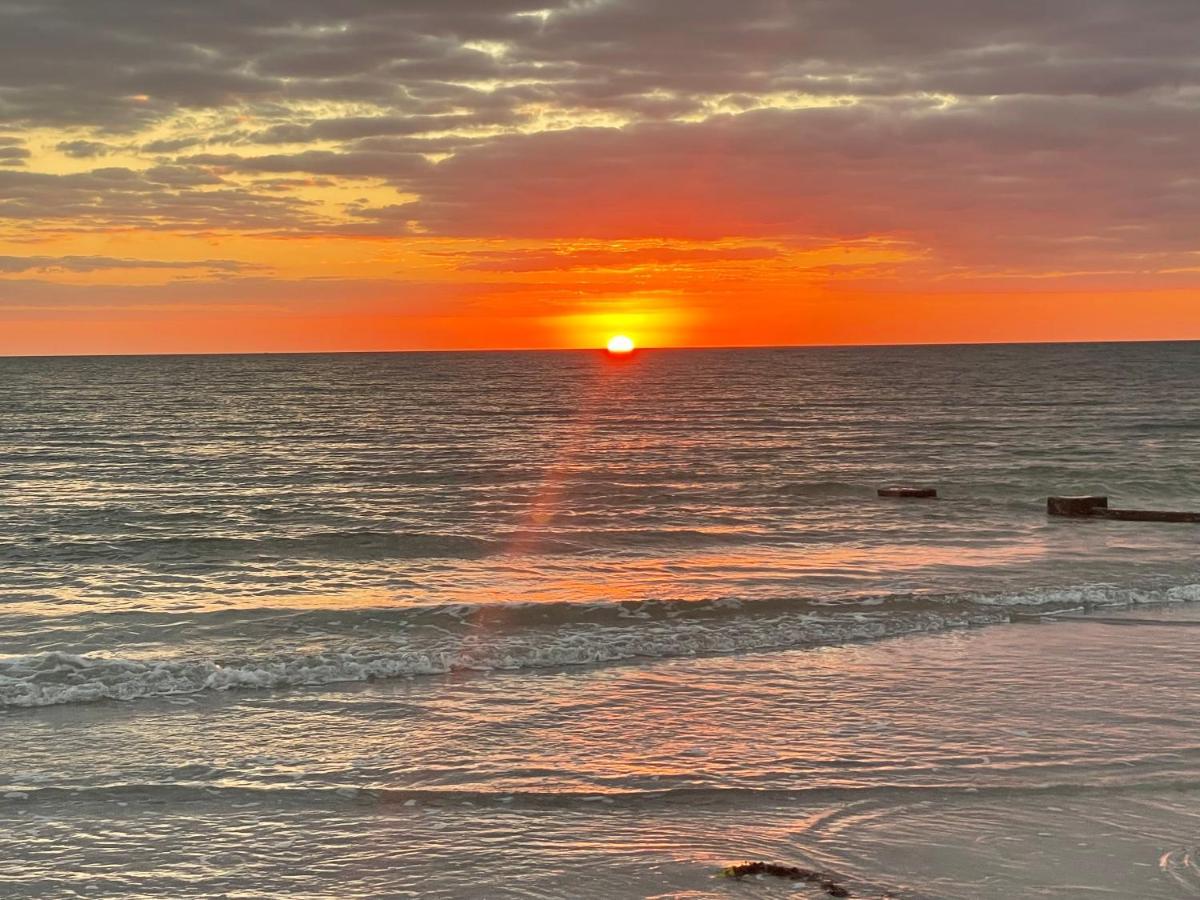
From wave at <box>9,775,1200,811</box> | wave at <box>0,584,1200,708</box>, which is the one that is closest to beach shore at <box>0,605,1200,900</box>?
wave at <box>9,775,1200,811</box>

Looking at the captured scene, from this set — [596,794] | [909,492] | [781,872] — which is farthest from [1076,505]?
[781,872]

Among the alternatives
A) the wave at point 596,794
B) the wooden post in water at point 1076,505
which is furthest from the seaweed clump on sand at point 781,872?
the wooden post in water at point 1076,505

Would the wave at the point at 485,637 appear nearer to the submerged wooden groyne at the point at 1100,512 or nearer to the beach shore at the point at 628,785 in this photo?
the beach shore at the point at 628,785

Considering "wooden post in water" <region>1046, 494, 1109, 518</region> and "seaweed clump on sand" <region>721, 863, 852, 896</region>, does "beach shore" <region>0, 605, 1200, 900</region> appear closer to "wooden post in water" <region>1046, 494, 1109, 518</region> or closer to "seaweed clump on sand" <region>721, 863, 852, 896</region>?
"seaweed clump on sand" <region>721, 863, 852, 896</region>

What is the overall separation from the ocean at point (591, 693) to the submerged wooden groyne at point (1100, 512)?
2.91ft

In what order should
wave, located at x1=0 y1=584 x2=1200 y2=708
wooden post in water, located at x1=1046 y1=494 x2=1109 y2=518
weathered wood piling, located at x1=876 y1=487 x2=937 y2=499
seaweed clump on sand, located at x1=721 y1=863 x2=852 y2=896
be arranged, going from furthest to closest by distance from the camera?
weathered wood piling, located at x1=876 y1=487 x2=937 y2=499 → wooden post in water, located at x1=1046 y1=494 x2=1109 y2=518 → wave, located at x1=0 y1=584 x2=1200 y2=708 → seaweed clump on sand, located at x1=721 y1=863 x2=852 y2=896

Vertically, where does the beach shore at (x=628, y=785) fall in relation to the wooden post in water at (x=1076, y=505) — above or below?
below

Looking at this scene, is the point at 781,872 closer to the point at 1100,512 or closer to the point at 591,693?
the point at 591,693

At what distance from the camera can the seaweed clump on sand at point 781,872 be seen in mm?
7047

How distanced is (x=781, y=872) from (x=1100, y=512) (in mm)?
23336

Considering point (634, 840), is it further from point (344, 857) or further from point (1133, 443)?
point (1133, 443)

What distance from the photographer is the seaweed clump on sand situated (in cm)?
705

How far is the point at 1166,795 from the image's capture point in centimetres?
853

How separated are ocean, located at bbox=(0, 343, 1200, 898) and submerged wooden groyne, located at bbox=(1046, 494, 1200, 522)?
34.9 inches
